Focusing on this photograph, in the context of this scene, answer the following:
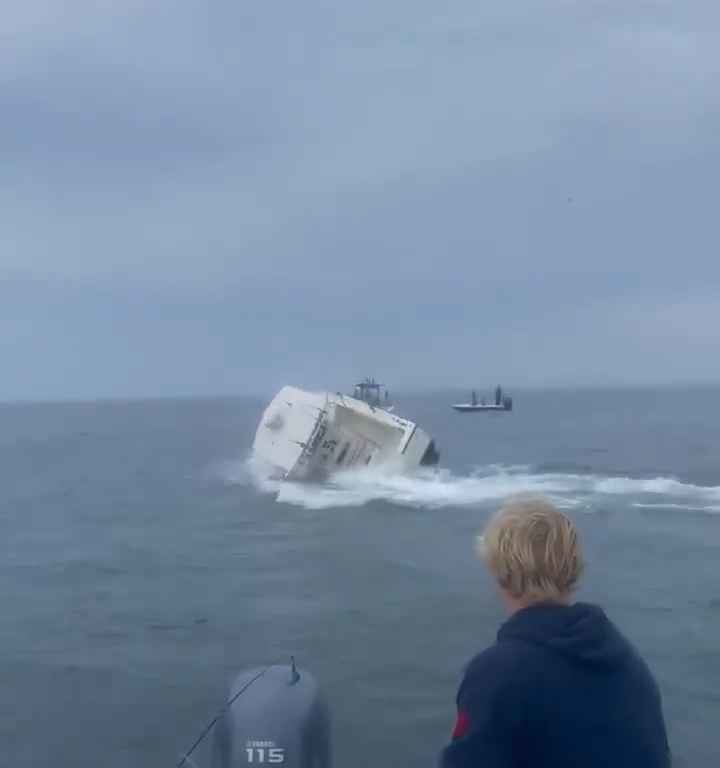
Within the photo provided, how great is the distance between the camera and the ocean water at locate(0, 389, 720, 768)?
13203mm

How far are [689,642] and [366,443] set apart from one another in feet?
82.9

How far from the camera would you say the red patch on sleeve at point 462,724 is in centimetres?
280

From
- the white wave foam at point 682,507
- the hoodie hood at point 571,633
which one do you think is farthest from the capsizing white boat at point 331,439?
the hoodie hood at point 571,633

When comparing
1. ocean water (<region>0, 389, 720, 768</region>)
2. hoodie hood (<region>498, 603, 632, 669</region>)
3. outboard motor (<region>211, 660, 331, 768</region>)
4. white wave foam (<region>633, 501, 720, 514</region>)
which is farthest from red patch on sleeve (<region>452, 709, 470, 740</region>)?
white wave foam (<region>633, 501, 720, 514</region>)

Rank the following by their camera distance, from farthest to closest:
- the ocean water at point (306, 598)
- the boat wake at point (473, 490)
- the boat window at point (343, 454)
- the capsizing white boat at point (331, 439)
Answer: the boat window at point (343, 454)
the capsizing white boat at point (331, 439)
the boat wake at point (473, 490)
the ocean water at point (306, 598)

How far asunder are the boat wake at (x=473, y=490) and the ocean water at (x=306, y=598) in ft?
0.55

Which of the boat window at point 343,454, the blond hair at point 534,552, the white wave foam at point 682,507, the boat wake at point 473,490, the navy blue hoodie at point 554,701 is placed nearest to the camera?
the navy blue hoodie at point 554,701

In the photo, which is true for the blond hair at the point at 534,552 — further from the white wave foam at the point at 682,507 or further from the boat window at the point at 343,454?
the boat window at the point at 343,454

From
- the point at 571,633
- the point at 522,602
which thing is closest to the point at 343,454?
the point at 522,602

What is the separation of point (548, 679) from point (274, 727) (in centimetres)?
443

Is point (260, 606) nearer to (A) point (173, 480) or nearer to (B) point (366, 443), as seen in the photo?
(B) point (366, 443)

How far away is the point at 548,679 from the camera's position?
2.79m

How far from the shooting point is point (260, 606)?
20.1 m

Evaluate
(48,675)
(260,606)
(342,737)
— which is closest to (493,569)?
(342,737)
